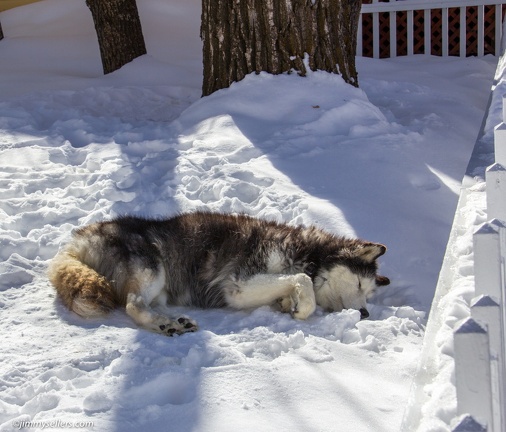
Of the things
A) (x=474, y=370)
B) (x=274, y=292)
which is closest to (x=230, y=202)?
(x=274, y=292)

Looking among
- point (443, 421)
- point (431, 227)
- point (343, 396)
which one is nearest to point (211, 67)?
point (431, 227)

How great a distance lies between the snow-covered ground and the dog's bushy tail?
0.08m

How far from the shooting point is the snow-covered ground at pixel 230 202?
319 cm

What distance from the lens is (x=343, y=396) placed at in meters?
3.22

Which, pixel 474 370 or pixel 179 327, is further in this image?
pixel 179 327

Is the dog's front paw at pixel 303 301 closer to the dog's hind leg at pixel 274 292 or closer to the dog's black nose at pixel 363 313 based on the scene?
the dog's hind leg at pixel 274 292

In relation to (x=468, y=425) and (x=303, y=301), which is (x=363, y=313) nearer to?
(x=303, y=301)

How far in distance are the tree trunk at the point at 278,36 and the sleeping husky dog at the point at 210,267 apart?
294 centimetres

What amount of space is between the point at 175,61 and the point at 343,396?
779 centimetres

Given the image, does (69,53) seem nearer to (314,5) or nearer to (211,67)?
(211,67)

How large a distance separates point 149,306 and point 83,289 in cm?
38

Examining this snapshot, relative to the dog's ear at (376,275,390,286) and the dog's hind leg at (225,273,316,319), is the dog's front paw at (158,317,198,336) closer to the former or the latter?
the dog's hind leg at (225,273,316,319)

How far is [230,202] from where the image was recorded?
225 inches

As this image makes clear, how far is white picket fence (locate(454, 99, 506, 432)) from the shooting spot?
1835 millimetres
